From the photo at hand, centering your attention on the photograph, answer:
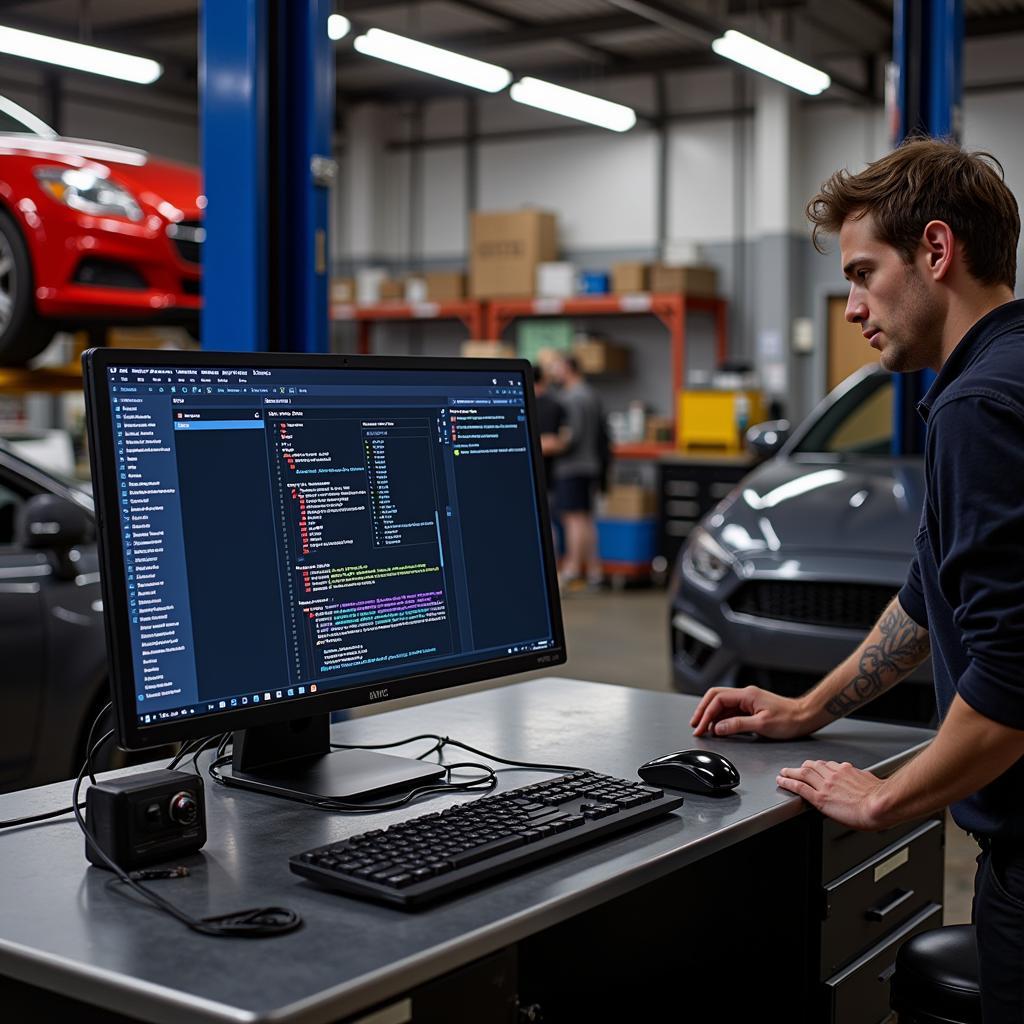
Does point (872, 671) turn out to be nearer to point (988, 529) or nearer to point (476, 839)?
point (988, 529)

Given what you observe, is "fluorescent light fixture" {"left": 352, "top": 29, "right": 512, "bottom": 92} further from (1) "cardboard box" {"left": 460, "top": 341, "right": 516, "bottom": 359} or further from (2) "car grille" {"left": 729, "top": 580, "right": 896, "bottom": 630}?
(2) "car grille" {"left": 729, "top": 580, "right": 896, "bottom": 630}

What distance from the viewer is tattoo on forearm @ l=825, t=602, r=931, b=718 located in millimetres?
2055

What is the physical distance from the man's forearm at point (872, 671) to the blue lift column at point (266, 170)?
1.53 metres

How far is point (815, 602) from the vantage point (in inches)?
166

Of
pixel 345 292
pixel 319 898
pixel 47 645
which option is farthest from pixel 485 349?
pixel 319 898

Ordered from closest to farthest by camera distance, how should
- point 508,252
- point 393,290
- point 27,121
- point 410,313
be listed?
1. point 27,121
2. point 508,252
3. point 410,313
4. point 393,290

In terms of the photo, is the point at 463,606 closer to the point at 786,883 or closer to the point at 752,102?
the point at 786,883

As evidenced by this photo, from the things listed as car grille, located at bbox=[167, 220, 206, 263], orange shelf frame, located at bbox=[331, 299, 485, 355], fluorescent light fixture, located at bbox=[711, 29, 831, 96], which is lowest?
car grille, located at bbox=[167, 220, 206, 263]

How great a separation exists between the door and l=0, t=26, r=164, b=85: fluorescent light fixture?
6.38 m

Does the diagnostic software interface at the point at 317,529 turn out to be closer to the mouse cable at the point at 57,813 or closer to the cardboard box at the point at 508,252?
the mouse cable at the point at 57,813

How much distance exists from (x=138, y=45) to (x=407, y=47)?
5294 millimetres

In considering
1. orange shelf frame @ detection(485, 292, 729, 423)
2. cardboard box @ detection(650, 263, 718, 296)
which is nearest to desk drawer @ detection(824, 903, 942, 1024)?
orange shelf frame @ detection(485, 292, 729, 423)

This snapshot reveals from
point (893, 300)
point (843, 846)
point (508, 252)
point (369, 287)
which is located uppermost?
point (508, 252)

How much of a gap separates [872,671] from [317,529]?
34.3 inches
